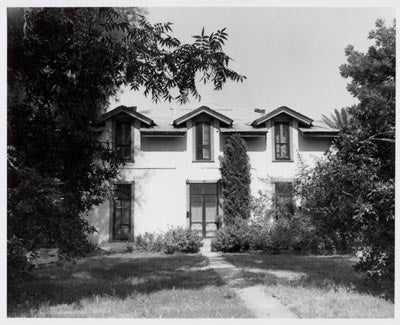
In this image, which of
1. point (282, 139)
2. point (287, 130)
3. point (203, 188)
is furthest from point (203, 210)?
point (287, 130)

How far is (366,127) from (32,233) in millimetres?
5741

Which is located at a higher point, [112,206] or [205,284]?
[112,206]

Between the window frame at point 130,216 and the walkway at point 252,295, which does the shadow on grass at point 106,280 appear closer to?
the walkway at point 252,295

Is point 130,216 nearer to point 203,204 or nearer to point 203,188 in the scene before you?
point 203,204

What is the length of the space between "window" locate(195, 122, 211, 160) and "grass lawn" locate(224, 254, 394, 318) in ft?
19.0

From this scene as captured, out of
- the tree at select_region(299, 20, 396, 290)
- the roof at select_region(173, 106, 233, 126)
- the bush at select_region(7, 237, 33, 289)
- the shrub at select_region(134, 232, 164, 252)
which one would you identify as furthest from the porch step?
the bush at select_region(7, 237, 33, 289)

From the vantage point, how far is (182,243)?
613 inches

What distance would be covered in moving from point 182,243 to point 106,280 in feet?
20.5

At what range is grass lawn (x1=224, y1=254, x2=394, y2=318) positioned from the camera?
6281mm

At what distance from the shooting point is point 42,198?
18.3 feet

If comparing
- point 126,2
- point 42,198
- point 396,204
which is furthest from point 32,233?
point 396,204

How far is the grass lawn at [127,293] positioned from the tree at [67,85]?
1.13 meters

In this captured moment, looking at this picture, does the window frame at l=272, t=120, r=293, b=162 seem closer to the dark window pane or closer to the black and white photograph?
the dark window pane

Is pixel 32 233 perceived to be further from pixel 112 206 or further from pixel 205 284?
pixel 112 206
